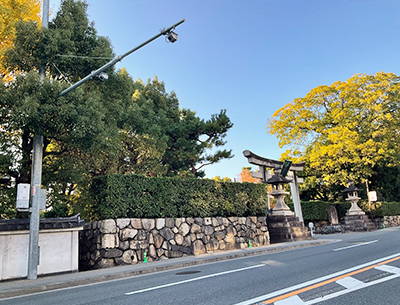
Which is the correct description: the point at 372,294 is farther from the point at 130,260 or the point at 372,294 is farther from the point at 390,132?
the point at 390,132

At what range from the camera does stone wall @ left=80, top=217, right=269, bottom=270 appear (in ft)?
41.2

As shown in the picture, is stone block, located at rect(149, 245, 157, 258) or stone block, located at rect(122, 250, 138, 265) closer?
stone block, located at rect(122, 250, 138, 265)

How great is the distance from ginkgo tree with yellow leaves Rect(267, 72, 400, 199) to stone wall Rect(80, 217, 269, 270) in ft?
56.0

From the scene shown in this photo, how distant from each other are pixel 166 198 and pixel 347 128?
69.6 feet

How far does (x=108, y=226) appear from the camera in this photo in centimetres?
1262

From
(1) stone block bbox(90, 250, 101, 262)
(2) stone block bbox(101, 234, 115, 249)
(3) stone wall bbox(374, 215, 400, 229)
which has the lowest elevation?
(3) stone wall bbox(374, 215, 400, 229)

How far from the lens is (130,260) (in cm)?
1275

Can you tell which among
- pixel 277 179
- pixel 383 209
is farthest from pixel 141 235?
pixel 383 209

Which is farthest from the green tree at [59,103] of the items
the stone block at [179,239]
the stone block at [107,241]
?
the stone block at [179,239]

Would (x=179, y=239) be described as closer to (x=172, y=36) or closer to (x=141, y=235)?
(x=141, y=235)

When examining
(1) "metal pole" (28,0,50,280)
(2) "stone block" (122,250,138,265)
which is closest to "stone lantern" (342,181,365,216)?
(2) "stone block" (122,250,138,265)

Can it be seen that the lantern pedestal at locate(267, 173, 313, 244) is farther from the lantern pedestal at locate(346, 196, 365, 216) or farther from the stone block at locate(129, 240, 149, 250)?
the lantern pedestal at locate(346, 196, 365, 216)

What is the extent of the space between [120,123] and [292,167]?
13.7 meters

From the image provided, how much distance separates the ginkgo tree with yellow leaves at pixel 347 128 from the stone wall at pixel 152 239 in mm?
17060
